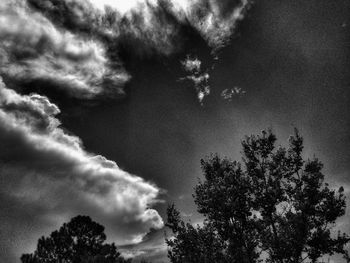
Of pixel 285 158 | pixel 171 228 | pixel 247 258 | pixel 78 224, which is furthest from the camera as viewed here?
pixel 78 224

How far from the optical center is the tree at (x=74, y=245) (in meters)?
41.9

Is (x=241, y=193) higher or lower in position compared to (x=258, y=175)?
lower

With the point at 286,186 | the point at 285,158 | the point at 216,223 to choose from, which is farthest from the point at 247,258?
the point at 285,158

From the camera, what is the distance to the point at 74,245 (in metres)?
44.4

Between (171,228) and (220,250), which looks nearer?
(220,250)

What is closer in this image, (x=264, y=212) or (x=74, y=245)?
(x=264, y=212)

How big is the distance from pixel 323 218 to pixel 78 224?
3781 centimetres

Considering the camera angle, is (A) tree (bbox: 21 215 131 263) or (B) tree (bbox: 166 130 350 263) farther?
(A) tree (bbox: 21 215 131 263)

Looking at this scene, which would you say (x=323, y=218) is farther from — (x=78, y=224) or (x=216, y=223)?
(x=78, y=224)

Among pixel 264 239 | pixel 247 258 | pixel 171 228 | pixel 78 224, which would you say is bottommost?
pixel 247 258

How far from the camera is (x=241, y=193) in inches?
1005

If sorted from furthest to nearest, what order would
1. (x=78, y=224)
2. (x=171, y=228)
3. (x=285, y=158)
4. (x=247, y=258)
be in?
(x=78, y=224) < (x=171, y=228) < (x=285, y=158) < (x=247, y=258)

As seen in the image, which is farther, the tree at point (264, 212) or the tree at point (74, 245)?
the tree at point (74, 245)

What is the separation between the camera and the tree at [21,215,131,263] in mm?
41869
